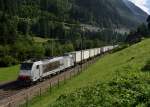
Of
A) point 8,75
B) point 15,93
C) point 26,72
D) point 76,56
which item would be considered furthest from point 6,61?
point 15,93

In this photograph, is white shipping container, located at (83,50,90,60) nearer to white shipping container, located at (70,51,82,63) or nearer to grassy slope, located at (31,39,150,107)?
white shipping container, located at (70,51,82,63)

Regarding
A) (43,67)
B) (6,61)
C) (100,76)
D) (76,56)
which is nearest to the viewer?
(100,76)

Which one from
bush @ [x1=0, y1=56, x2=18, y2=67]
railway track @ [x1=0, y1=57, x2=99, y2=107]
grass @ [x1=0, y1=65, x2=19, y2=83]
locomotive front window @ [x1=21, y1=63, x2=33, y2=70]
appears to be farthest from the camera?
bush @ [x1=0, y1=56, x2=18, y2=67]

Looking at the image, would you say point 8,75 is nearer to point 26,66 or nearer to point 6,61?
point 26,66

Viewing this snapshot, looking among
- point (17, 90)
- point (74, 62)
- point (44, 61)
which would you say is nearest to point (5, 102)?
point (17, 90)

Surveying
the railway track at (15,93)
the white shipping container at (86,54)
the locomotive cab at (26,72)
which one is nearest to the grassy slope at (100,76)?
the railway track at (15,93)

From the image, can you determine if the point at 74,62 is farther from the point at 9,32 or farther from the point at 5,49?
the point at 9,32

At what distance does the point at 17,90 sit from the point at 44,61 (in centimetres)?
1073

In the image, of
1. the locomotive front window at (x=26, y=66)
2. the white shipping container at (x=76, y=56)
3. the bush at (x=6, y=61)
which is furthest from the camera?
the bush at (x=6, y=61)

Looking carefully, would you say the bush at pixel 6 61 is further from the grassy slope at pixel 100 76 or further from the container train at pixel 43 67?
the grassy slope at pixel 100 76

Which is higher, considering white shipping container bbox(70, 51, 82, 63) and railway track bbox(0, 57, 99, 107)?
railway track bbox(0, 57, 99, 107)

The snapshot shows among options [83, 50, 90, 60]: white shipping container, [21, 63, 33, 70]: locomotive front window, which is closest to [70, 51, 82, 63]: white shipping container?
[83, 50, 90, 60]: white shipping container

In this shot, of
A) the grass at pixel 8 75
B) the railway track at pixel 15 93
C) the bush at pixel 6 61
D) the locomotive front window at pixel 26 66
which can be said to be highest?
the locomotive front window at pixel 26 66

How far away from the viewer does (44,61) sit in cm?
6094
